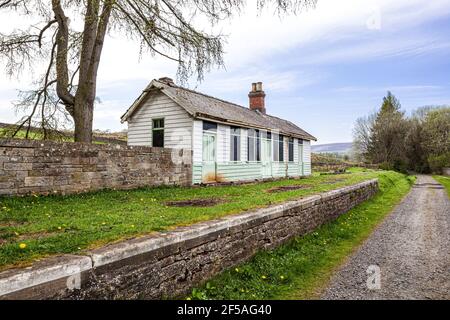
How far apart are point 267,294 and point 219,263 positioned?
81cm

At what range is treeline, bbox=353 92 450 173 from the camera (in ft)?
146

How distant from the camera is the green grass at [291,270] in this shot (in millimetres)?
4352

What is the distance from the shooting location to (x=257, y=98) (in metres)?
22.9

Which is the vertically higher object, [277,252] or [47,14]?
[47,14]

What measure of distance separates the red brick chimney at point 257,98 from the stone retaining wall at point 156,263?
16.9m

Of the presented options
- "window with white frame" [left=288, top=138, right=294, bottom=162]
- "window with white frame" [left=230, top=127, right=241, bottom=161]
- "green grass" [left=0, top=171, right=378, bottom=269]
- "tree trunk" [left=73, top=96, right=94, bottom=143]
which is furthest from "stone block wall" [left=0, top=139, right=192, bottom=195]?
"window with white frame" [left=288, top=138, right=294, bottom=162]

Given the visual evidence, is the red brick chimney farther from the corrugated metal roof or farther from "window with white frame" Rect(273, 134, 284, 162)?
the corrugated metal roof

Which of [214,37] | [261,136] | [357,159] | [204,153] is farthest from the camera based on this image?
[357,159]

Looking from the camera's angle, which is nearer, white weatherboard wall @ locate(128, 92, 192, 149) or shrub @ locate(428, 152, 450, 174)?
white weatherboard wall @ locate(128, 92, 192, 149)

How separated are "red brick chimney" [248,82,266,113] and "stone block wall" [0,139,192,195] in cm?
1176

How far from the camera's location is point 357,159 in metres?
58.8

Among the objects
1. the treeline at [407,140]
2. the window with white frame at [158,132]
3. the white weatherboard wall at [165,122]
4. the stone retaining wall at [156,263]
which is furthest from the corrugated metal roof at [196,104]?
the treeline at [407,140]

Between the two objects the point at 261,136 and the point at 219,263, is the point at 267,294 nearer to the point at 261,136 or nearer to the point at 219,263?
the point at 219,263

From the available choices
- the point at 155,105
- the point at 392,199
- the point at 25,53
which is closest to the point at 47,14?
the point at 25,53
